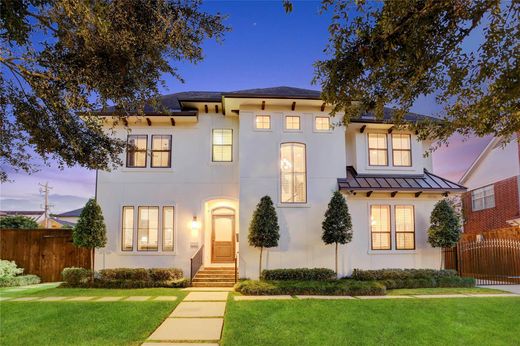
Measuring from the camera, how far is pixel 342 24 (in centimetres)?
549

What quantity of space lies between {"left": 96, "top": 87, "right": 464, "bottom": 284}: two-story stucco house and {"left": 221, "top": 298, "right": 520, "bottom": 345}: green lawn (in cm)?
412

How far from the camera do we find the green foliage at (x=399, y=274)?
1291cm

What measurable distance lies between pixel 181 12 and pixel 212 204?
938 cm

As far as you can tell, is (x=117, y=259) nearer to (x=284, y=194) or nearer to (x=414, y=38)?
(x=284, y=194)

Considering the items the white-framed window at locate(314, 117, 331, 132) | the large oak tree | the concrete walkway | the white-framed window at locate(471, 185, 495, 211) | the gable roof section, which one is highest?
the gable roof section

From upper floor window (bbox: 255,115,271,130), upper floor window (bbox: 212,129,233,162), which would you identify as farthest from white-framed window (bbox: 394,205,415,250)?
upper floor window (bbox: 212,129,233,162)

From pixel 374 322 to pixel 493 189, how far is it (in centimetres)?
1703

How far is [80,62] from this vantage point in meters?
6.03

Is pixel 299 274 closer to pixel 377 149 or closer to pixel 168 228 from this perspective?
pixel 168 228

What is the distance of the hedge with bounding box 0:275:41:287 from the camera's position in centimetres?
1335

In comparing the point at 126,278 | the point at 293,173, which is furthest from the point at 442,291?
the point at 126,278

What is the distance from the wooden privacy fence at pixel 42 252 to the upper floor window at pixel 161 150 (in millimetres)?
4293

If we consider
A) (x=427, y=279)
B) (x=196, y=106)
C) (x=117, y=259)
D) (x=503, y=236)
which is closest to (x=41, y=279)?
(x=117, y=259)

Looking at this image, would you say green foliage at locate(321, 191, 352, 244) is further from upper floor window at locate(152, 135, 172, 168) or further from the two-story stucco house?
upper floor window at locate(152, 135, 172, 168)
